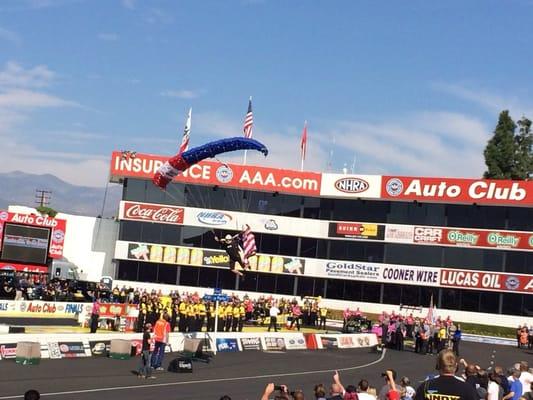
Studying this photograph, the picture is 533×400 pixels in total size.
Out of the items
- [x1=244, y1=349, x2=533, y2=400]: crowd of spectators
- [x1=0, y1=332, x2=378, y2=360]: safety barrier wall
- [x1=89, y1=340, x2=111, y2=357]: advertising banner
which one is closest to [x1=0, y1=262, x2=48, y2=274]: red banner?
[x1=0, y1=332, x2=378, y2=360]: safety barrier wall

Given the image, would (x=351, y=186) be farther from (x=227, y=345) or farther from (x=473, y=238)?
(x=227, y=345)

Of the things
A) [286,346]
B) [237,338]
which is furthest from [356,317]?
[237,338]

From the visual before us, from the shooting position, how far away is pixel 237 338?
3412 cm

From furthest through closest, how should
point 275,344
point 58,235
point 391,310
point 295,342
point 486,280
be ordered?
point 391,310 < point 58,235 < point 486,280 < point 295,342 < point 275,344

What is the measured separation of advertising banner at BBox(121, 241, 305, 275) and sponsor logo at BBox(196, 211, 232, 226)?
232cm

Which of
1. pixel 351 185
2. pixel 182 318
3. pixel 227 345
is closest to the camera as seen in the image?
pixel 227 345

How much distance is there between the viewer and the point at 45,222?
57500 mm

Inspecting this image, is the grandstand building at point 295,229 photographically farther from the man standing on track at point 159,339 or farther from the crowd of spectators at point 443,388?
the crowd of spectators at point 443,388

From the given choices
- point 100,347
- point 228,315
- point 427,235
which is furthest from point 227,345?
point 427,235

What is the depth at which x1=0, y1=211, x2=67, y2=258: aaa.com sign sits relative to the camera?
179ft

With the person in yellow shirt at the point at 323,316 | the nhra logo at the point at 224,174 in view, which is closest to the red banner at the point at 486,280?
the person in yellow shirt at the point at 323,316

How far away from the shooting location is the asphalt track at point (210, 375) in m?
20.5

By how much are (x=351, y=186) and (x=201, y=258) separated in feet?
45.0

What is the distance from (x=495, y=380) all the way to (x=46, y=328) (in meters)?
23.4
